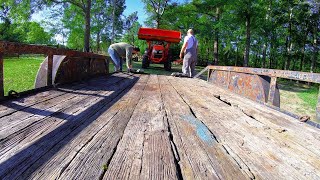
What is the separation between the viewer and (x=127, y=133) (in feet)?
6.40

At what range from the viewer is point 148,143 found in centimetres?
176

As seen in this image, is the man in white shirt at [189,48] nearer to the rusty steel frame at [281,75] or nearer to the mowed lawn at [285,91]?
the mowed lawn at [285,91]

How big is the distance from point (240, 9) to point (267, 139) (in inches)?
801

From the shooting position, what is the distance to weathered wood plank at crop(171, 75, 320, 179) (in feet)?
4.85

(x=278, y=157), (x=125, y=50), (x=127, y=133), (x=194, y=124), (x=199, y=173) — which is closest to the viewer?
(x=199, y=173)

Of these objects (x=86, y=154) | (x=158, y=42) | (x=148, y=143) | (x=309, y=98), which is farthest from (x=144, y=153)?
(x=158, y=42)

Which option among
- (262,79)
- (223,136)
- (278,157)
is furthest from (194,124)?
(262,79)

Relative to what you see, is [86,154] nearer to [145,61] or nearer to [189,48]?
[189,48]

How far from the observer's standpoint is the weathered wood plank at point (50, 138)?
132 centimetres

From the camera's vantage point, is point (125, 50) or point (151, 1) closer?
point (125, 50)

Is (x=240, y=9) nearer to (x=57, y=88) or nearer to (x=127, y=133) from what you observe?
(x=57, y=88)

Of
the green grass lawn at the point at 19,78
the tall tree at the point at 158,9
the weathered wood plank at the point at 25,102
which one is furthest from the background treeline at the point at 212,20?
the weathered wood plank at the point at 25,102

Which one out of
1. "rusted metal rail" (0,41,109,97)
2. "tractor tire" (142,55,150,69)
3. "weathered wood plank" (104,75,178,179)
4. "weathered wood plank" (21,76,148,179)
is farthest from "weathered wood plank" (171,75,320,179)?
"tractor tire" (142,55,150,69)

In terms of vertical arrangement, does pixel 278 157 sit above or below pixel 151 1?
below
